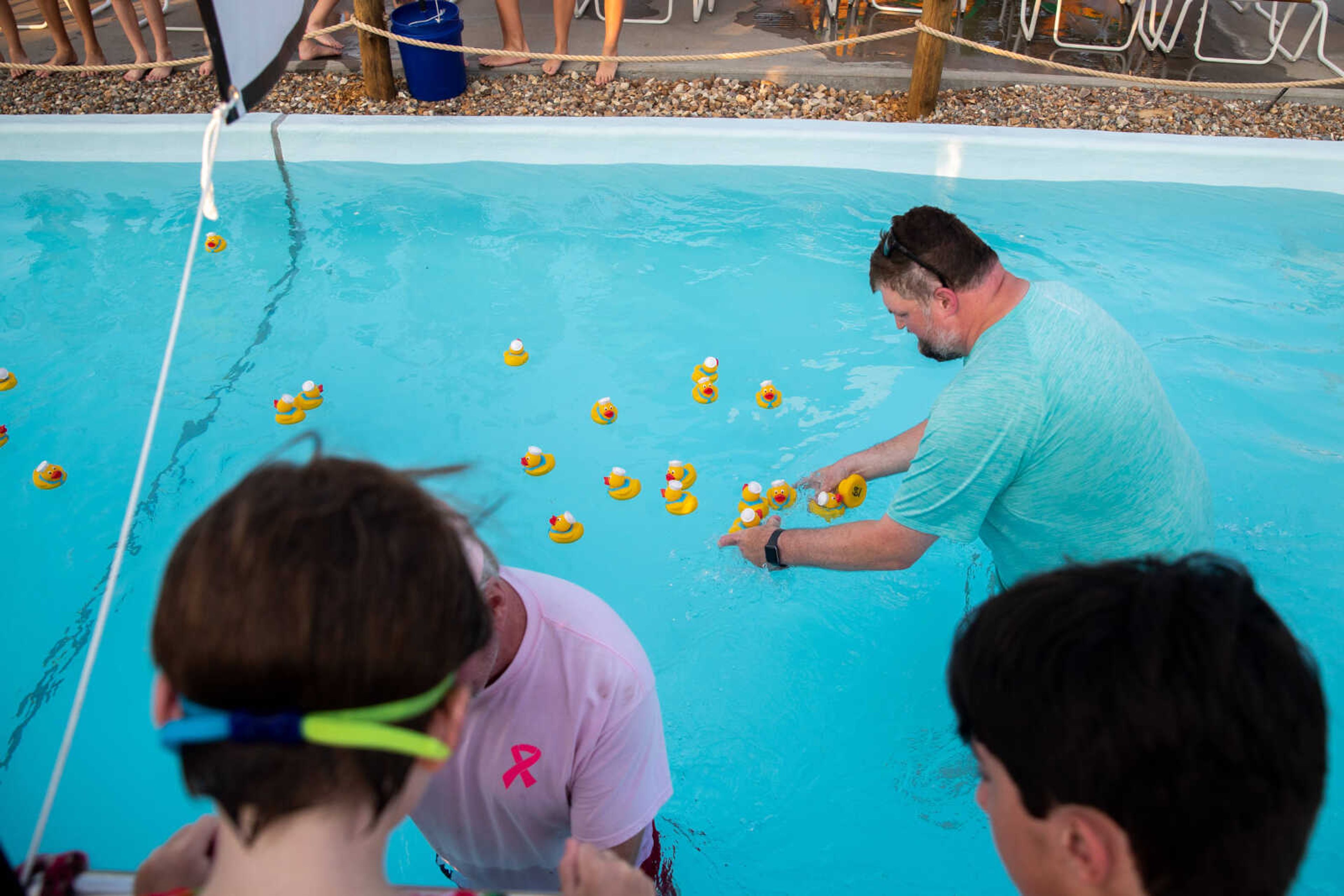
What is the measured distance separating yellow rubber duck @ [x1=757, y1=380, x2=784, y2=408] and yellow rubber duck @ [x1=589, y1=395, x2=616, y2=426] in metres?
0.69

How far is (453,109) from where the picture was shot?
6297mm

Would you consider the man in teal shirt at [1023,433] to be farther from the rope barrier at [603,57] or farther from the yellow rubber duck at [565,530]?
the rope barrier at [603,57]

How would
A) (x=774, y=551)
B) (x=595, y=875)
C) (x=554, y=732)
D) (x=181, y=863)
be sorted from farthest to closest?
(x=774, y=551)
(x=554, y=732)
(x=595, y=875)
(x=181, y=863)

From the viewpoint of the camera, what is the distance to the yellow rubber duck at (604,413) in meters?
4.27

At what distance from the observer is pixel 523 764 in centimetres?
149

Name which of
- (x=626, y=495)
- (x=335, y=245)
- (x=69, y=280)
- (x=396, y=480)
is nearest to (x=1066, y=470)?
(x=396, y=480)

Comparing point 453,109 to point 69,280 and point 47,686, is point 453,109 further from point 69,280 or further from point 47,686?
point 47,686

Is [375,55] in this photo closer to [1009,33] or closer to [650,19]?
[650,19]

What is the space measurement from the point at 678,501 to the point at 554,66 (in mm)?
4121

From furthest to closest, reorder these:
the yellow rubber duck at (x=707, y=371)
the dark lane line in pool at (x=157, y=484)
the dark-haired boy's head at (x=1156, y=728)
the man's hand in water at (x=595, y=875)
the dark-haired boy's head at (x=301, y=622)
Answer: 1. the yellow rubber duck at (x=707, y=371)
2. the dark lane line in pool at (x=157, y=484)
3. the man's hand in water at (x=595, y=875)
4. the dark-haired boy's head at (x=1156, y=728)
5. the dark-haired boy's head at (x=301, y=622)

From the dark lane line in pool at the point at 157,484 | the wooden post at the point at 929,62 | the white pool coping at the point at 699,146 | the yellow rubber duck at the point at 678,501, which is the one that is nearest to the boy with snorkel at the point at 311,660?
the dark lane line in pool at the point at 157,484

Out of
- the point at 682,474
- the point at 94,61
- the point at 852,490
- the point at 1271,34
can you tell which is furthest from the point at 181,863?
the point at 1271,34

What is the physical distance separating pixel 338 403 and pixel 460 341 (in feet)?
2.32

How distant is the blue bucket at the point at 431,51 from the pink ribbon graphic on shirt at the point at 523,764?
5.65 meters
